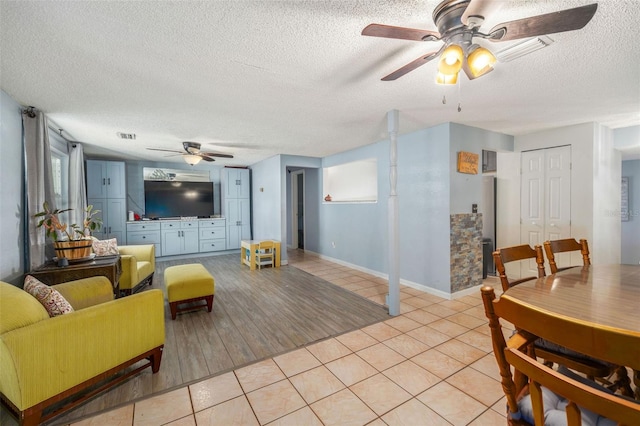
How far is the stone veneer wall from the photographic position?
3568 mm

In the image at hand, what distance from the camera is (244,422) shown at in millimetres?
1580

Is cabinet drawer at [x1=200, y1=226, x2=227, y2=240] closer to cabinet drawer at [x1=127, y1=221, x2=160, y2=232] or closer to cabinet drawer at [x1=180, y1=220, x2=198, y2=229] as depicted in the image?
cabinet drawer at [x1=180, y1=220, x2=198, y2=229]

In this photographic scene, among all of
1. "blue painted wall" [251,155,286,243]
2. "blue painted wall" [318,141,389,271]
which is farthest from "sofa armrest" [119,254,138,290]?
"blue painted wall" [318,141,389,271]

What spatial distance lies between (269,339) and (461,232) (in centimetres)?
283

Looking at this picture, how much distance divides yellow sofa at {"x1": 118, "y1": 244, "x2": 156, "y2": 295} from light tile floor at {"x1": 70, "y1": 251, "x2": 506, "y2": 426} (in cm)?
209

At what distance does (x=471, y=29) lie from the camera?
131 cm

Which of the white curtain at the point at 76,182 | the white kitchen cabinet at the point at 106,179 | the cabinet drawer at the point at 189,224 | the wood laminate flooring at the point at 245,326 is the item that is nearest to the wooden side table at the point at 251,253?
the wood laminate flooring at the point at 245,326

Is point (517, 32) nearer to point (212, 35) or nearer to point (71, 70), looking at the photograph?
point (212, 35)

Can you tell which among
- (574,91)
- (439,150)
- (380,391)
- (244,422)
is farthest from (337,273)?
(574,91)

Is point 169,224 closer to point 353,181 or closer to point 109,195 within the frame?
point 109,195

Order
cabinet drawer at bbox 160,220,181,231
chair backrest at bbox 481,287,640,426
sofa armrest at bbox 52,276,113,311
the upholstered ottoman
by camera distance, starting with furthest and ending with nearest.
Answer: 1. cabinet drawer at bbox 160,220,181,231
2. the upholstered ottoman
3. sofa armrest at bbox 52,276,113,311
4. chair backrest at bbox 481,287,640,426

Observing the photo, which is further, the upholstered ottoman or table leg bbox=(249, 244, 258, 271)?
table leg bbox=(249, 244, 258, 271)

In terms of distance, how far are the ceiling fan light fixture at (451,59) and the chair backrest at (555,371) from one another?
1138 mm

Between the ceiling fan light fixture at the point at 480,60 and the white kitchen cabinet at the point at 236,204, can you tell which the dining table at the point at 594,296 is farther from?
the white kitchen cabinet at the point at 236,204
